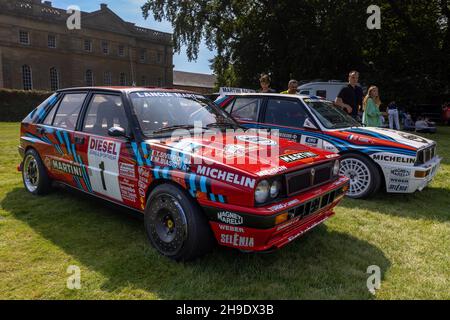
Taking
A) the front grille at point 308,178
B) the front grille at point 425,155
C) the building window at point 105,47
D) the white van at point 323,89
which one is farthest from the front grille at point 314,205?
the building window at point 105,47

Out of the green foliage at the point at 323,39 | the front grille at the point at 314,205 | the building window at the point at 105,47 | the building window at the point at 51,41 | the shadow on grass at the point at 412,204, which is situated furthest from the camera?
the building window at the point at 105,47

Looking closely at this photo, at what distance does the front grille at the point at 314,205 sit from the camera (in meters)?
2.98

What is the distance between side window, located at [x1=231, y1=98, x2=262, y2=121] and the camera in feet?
20.3

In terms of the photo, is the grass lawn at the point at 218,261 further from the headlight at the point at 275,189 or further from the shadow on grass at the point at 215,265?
the headlight at the point at 275,189

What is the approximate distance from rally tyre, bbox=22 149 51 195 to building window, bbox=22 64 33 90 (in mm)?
43485

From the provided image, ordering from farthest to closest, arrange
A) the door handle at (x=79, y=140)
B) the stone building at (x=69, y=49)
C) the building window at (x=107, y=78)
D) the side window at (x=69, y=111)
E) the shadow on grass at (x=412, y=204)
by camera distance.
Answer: the building window at (x=107, y=78) → the stone building at (x=69, y=49) → the shadow on grass at (x=412, y=204) → the side window at (x=69, y=111) → the door handle at (x=79, y=140)

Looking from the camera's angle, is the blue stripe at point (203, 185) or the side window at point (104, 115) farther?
the side window at point (104, 115)

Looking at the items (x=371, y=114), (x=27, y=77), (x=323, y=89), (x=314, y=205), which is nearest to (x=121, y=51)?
(x=27, y=77)

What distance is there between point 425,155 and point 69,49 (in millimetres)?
48638

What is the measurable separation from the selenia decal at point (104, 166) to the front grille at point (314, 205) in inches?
74.9

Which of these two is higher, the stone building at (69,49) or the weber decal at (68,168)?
the stone building at (69,49)

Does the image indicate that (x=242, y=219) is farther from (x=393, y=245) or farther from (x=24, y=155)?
(x=24, y=155)

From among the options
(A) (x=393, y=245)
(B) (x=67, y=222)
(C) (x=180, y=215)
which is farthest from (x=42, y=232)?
(A) (x=393, y=245)

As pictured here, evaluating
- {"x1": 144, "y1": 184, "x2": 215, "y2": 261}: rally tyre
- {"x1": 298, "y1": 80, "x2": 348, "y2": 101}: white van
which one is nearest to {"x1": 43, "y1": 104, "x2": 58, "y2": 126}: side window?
{"x1": 144, "y1": 184, "x2": 215, "y2": 261}: rally tyre
